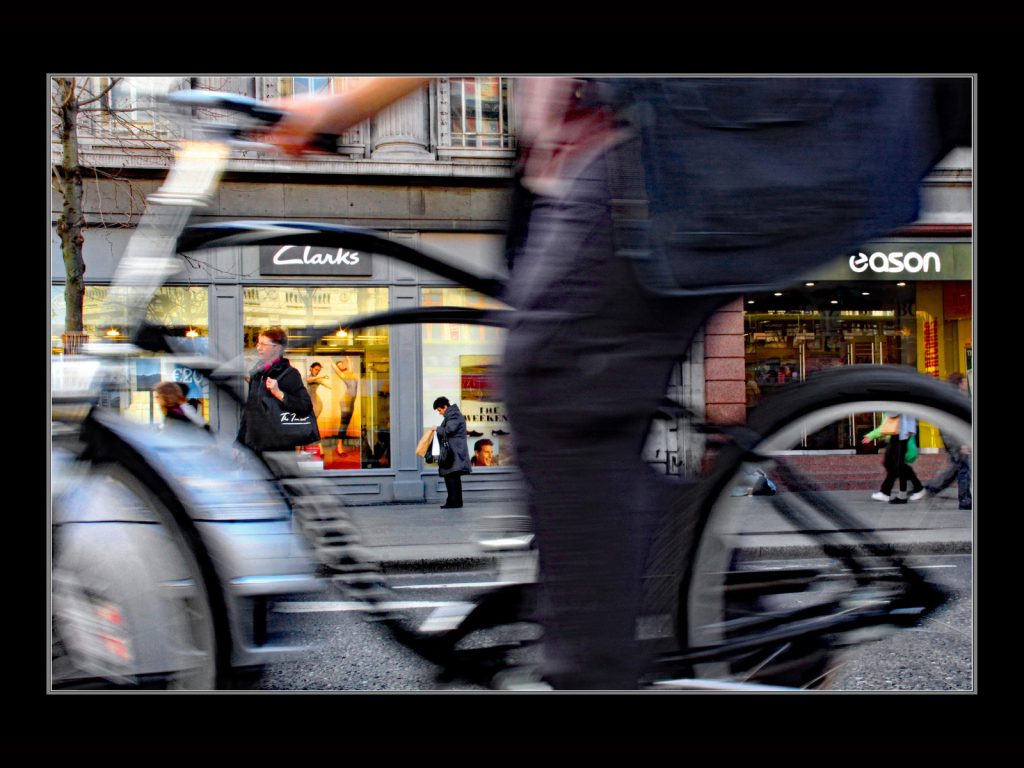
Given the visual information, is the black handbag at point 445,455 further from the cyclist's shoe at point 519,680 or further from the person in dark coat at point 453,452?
the cyclist's shoe at point 519,680

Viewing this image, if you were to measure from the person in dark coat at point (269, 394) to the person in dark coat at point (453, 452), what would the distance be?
743cm

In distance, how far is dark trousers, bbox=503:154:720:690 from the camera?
4.09 feet

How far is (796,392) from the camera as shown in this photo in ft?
4.72

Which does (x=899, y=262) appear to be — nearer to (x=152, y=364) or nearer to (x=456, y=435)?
(x=456, y=435)

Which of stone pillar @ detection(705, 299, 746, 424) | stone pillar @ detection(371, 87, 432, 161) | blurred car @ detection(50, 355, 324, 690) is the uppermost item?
stone pillar @ detection(371, 87, 432, 161)

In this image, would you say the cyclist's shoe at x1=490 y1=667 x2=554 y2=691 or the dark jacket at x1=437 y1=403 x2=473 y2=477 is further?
the dark jacket at x1=437 y1=403 x2=473 y2=477

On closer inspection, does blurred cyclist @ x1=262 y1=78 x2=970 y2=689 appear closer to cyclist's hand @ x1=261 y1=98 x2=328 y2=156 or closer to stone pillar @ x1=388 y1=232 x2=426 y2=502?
cyclist's hand @ x1=261 y1=98 x2=328 y2=156

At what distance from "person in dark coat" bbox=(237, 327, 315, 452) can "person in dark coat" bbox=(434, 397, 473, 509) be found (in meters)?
7.43

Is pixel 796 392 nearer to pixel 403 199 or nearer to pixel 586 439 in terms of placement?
pixel 586 439

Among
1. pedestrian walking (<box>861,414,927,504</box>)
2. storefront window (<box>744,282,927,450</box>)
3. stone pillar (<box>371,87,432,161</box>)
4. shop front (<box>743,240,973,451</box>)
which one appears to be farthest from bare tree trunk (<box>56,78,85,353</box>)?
shop front (<box>743,240,973,451</box>)

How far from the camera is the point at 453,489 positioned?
34.0 feet

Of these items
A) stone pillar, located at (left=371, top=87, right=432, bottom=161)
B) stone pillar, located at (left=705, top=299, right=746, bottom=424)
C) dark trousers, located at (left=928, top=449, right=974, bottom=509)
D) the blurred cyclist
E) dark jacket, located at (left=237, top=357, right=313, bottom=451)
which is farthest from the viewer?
stone pillar, located at (left=371, top=87, right=432, bottom=161)
